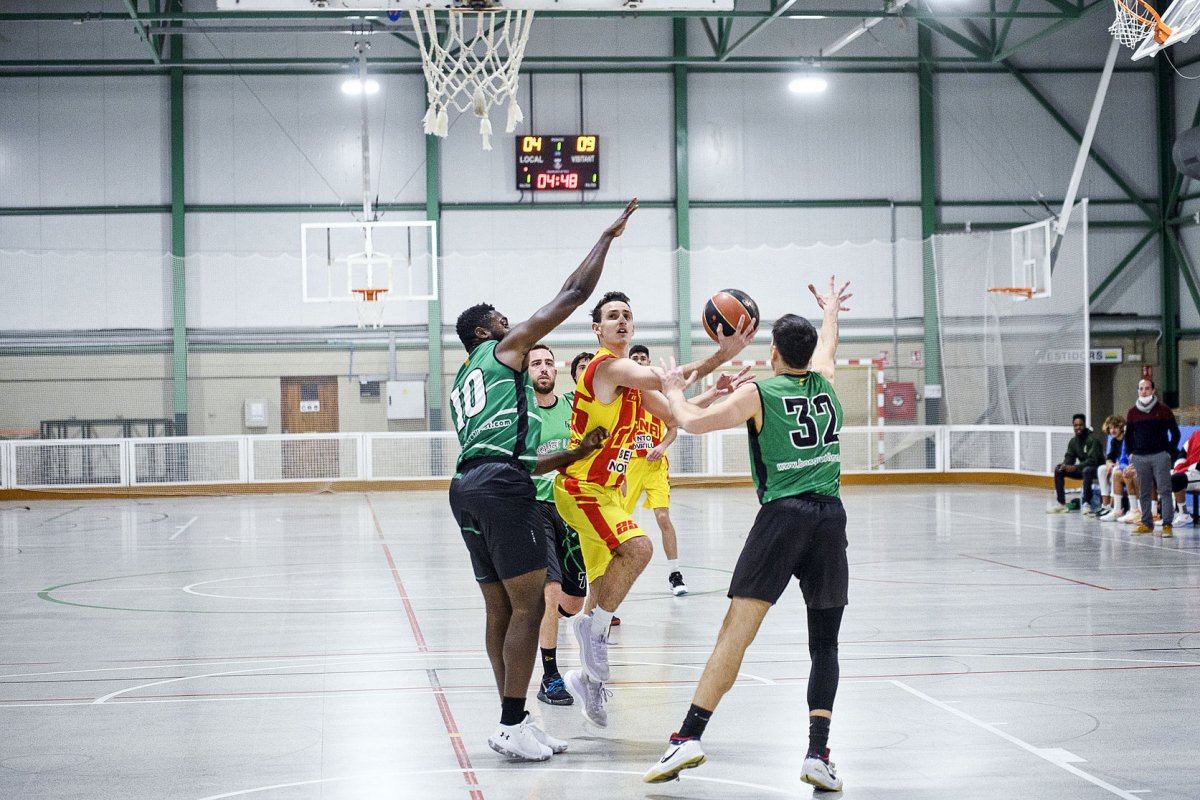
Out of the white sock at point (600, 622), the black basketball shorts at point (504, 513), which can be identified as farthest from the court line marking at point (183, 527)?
the black basketball shorts at point (504, 513)

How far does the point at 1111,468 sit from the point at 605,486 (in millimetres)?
11765

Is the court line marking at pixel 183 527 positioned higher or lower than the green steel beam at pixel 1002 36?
lower

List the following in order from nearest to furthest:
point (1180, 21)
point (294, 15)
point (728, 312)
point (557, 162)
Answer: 1. point (728, 312)
2. point (1180, 21)
3. point (294, 15)
4. point (557, 162)

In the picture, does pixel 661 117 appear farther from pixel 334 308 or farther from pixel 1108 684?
pixel 1108 684

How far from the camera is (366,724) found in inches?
235

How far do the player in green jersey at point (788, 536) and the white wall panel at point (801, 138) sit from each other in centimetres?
2173

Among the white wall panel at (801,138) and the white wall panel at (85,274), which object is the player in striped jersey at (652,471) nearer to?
the white wall panel at (801,138)

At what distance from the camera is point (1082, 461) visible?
16812 mm

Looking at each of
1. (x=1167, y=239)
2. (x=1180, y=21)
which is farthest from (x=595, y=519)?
(x=1167, y=239)

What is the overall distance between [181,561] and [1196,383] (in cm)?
2179

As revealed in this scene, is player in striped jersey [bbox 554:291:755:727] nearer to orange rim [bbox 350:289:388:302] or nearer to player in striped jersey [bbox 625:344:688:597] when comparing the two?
player in striped jersey [bbox 625:344:688:597]

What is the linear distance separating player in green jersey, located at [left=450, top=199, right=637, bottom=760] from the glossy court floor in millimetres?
331

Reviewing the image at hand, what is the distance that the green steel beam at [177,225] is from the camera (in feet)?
81.1

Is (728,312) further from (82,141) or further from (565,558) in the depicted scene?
(82,141)
